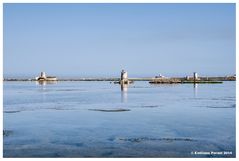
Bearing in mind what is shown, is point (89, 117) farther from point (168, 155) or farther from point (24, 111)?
point (168, 155)

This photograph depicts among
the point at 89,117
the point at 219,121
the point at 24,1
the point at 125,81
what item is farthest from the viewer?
the point at 125,81

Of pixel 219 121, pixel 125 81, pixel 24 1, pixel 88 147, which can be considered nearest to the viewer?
pixel 88 147

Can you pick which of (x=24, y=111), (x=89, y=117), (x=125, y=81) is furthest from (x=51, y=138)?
(x=125, y=81)

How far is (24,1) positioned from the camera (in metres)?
11.2

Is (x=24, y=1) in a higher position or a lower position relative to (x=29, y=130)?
higher

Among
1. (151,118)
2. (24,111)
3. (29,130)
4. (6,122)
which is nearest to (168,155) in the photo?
(29,130)

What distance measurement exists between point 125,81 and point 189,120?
51.9m

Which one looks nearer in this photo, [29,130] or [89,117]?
[29,130]

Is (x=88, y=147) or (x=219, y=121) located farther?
(x=219, y=121)

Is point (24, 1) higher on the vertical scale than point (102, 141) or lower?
higher

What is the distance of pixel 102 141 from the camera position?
31.6 feet

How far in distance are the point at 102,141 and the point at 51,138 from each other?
143cm

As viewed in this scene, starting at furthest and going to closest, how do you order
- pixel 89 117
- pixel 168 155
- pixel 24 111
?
pixel 24 111, pixel 89 117, pixel 168 155

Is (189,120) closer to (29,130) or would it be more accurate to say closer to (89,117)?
(89,117)
